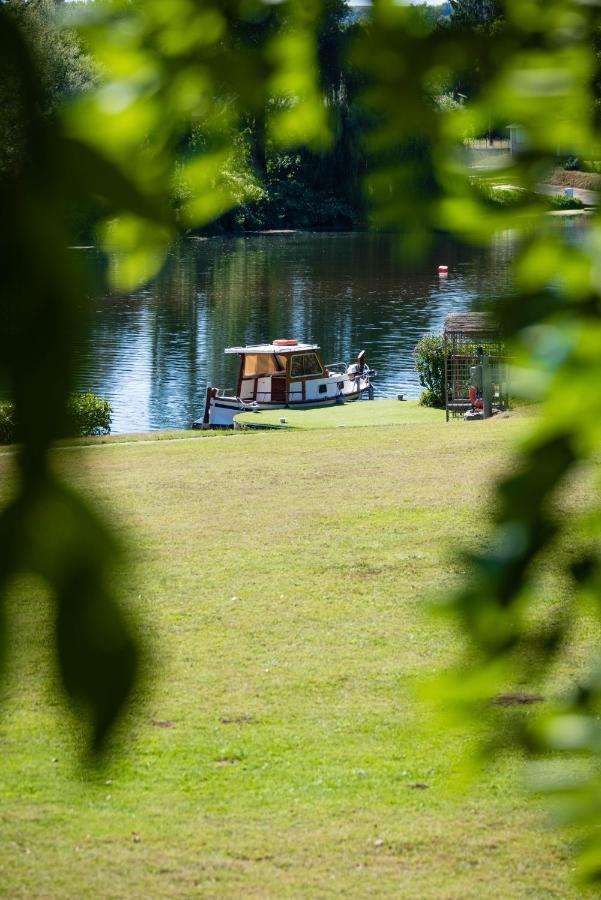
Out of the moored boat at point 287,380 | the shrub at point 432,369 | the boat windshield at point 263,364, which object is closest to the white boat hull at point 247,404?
the moored boat at point 287,380

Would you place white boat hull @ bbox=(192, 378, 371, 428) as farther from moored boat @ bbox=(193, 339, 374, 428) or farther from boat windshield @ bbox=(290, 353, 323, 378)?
boat windshield @ bbox=(290, 353, 323, 378)

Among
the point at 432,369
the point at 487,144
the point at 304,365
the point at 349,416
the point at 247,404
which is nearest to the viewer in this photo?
the point at 487,144

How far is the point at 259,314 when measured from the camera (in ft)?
106

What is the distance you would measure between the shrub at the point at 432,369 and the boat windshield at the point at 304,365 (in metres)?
1.99

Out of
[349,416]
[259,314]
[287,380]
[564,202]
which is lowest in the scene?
[349,416]

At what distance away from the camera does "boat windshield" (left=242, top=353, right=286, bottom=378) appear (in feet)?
72.7

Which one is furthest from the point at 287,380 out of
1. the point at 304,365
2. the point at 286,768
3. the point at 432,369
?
the point at 286,768

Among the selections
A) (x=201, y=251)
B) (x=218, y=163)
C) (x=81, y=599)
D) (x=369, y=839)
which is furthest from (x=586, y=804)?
(x=201, y=251)

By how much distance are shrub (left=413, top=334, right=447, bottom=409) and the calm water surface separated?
1.09m

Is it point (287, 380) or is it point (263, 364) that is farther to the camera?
point (263, 364)

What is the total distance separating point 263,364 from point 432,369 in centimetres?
348

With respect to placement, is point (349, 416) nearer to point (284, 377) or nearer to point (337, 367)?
point (284, 377)

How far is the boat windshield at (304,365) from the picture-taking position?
21984 mm

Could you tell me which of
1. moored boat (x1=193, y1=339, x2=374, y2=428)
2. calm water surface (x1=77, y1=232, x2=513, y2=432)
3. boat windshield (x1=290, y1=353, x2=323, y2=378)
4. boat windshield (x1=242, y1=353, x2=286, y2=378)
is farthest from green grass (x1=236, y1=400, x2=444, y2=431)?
calm water surface (x1=77, y1=232, x2=513, y2=432)
